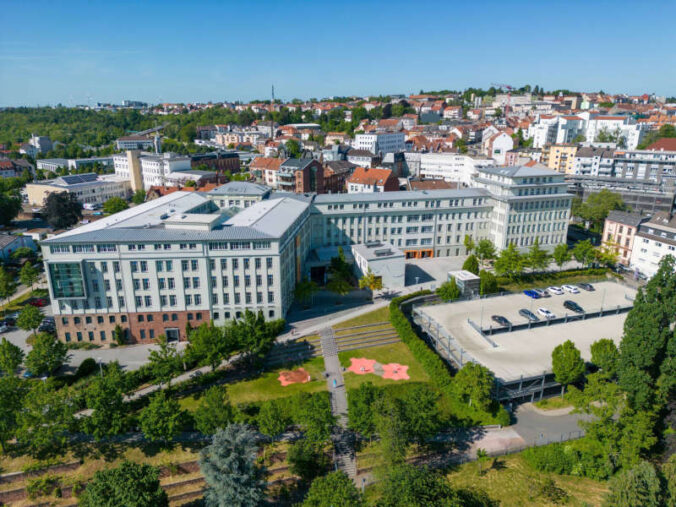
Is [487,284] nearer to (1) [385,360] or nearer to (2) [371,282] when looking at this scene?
(2) [371,282]

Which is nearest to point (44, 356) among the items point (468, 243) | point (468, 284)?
point (468, 284)

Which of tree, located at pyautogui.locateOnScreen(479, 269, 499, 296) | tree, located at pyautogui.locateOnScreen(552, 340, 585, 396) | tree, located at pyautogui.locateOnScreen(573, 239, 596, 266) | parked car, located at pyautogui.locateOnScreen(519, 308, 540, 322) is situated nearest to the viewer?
tree, located at pyautogui.locateOnScreen(552, 340, 585, 396)

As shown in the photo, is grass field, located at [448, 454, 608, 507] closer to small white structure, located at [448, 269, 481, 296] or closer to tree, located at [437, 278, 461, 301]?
tree, located at [437, 278, 461, 301]

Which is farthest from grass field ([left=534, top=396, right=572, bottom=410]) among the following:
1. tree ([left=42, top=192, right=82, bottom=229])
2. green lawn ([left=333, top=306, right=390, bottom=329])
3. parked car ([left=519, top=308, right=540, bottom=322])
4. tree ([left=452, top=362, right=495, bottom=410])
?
tree ([left=42, top=192, right=82, bottom=229])

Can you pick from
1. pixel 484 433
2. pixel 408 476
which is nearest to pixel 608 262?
pixel 484 433

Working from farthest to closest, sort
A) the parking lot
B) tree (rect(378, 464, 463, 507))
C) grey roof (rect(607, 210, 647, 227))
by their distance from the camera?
grey roof (rect(607, 210, 647, 227)) < the parking lot < tree (rect(378, 464, 463, 507))

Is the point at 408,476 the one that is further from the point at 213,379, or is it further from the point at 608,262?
the point at 608,262

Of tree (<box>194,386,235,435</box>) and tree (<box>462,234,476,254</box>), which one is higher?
tree (<box>462,234,476,254</box>)
